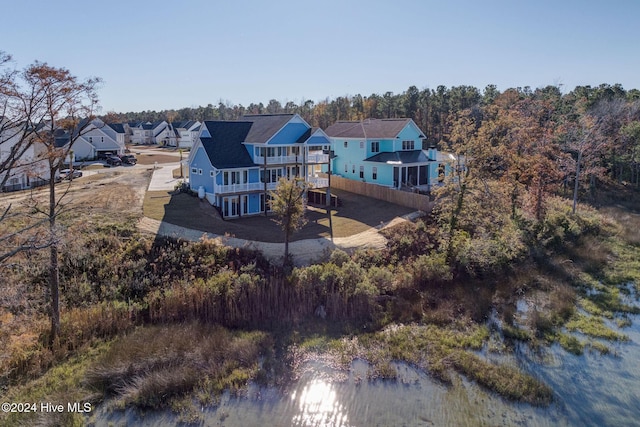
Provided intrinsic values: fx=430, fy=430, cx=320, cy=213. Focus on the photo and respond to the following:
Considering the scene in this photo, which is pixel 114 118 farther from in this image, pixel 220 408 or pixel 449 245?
pixel 449 245

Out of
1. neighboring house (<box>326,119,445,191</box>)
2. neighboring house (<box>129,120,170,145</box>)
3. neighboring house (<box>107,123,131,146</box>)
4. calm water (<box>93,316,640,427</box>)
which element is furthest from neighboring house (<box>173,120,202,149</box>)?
calm water (<box>93,316,640,427</box>)

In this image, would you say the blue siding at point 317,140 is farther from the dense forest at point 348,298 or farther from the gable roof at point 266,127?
the dense forest at point 348,298

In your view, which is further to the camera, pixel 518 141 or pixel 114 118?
pixel 518 141

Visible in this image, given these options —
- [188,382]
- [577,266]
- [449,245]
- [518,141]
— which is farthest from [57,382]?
[518,141]

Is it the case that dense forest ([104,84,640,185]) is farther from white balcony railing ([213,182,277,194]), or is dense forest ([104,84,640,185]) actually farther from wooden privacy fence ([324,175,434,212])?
white balcony railing ([213,182,277,194])

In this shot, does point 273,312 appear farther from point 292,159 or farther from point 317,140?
point 317,140
